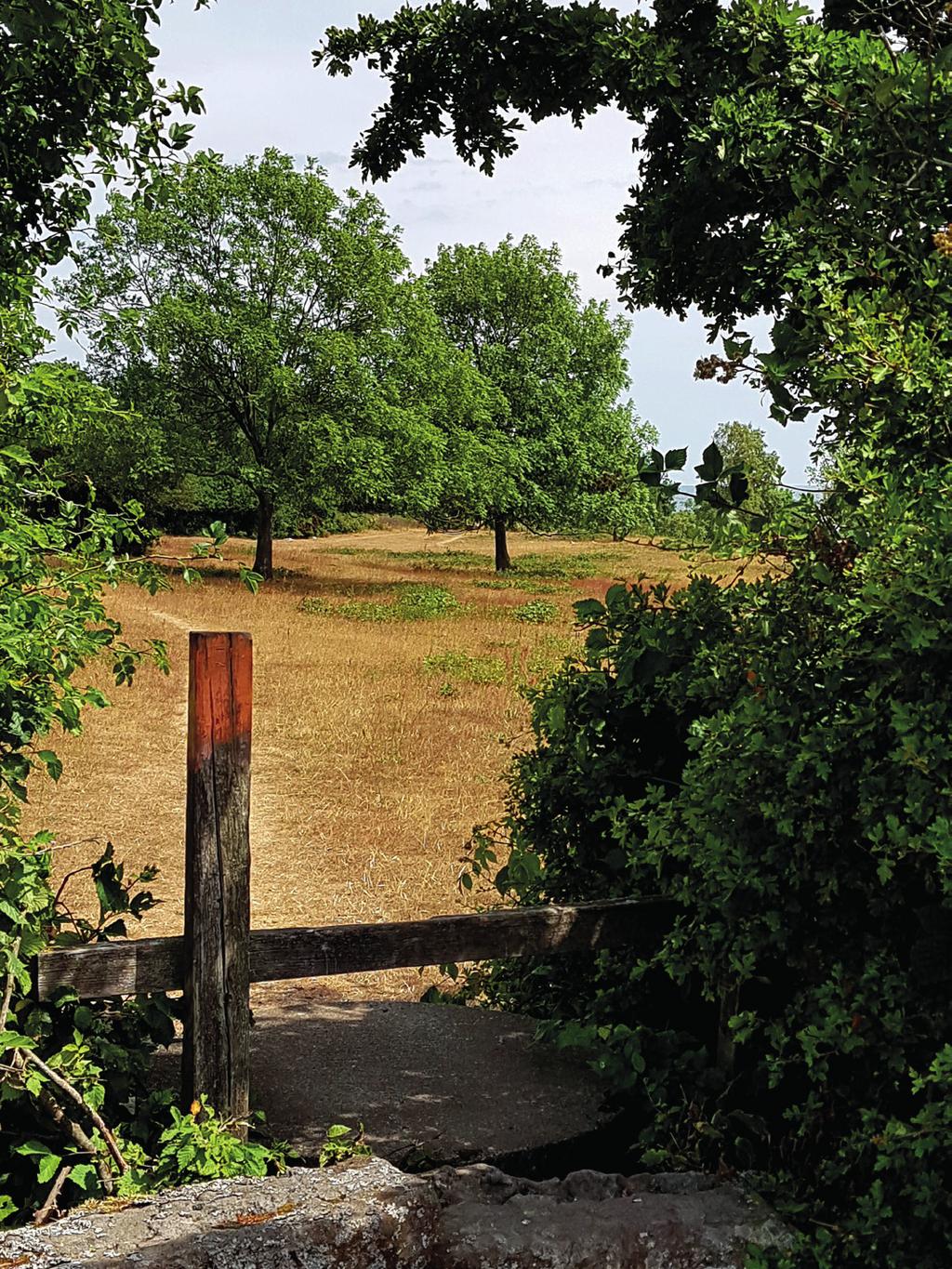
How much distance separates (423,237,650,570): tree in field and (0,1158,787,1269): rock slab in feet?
134

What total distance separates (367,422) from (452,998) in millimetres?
32002

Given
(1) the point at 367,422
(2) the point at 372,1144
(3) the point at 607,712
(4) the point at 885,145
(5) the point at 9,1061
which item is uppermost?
(1) the point at 367,422

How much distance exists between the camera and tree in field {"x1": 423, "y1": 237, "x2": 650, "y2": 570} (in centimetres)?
4497

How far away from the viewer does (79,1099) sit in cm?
352

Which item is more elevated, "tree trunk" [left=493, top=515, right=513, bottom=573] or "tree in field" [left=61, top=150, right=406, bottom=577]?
"tree in field" [left=61, top=150, right=406, bottom=577]

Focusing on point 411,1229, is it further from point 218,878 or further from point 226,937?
point 218,878

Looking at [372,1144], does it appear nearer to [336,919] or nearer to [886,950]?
[886,950]

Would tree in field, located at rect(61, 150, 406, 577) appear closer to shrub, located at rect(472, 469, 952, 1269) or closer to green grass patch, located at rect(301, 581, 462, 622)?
green grass patch, located at rect(301, 581, 462, 622)

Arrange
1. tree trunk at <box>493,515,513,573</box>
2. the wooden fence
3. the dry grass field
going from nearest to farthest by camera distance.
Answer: the wooden fence < the dry grass field < tree trunk at <box>493,515,513,573</box>

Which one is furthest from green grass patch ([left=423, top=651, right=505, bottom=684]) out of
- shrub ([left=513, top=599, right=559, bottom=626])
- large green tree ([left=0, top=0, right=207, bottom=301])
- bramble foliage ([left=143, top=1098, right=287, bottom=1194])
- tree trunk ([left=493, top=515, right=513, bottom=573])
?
tree trunk ([left=493, top=515, right=513, bottom=573])

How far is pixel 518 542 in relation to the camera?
6844 cm

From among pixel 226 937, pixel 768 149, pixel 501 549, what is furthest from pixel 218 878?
pixel 501 549

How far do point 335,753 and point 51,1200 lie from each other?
425 inches

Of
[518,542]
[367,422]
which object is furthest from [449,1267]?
[518,542]
